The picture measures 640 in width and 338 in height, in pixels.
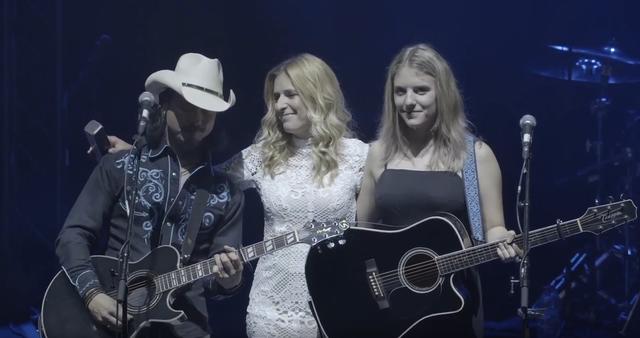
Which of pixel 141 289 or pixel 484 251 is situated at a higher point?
pixel 484 251

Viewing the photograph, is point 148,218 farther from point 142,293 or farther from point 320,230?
point 320,230

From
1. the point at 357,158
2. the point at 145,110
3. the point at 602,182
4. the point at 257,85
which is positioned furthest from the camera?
the point at 257,85

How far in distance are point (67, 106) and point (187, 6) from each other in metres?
1.14

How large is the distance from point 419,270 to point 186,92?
1480 mm

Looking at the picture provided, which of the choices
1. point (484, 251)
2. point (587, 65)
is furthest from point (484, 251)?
point (587, 65)

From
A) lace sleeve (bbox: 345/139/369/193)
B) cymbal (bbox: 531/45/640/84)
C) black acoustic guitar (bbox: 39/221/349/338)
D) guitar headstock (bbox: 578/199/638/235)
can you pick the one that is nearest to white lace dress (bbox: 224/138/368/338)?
lace sleeve (bbox: 345/139/369/193)

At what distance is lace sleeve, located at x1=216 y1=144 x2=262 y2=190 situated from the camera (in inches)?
165

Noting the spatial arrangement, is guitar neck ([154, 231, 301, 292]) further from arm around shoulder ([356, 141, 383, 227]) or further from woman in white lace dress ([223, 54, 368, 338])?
arm around shoulder ([356, 141, 383, 227])

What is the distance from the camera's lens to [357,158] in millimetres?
4098

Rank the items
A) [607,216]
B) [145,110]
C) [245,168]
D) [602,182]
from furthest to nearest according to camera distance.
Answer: [602,182], [245,168], [145,110], [607,216]

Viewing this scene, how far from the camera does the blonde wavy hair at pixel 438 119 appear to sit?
377 centimetres

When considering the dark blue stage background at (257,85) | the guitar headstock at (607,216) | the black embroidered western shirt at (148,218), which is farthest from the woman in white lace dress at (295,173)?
the dark blue stage background at (257,85)

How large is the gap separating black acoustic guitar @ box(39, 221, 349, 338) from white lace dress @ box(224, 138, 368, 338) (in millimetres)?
106

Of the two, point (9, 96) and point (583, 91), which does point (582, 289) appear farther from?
point (9, 96)
